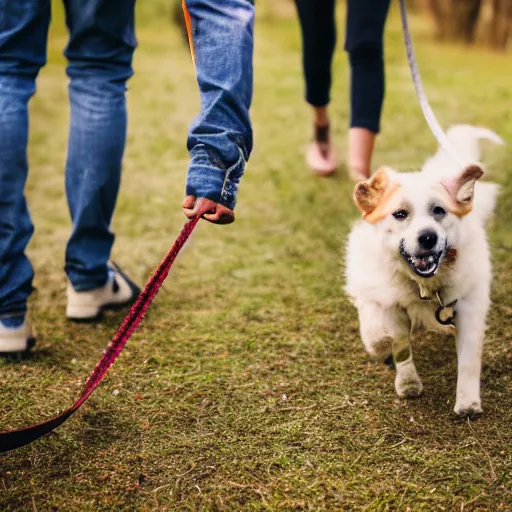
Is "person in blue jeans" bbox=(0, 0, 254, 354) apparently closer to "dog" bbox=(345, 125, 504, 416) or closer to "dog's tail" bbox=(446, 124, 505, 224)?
"dog" bbox=(345, 125, 504, 416)

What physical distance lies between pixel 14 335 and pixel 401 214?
1123 mm

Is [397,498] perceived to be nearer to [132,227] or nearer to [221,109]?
[221,109]

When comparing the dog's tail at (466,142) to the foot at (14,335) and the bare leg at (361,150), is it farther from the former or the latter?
the foot at (14,335)

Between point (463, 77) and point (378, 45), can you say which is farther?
point (463, 77)

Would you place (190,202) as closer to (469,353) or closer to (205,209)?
(205,209)

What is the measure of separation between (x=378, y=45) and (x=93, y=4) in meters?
1.10

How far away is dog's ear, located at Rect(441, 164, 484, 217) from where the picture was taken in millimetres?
1673

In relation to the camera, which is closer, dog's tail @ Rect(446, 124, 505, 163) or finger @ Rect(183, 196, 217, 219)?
finger @ Rect(183, 196, 217, 219)

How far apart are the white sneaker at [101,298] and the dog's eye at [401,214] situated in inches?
40.1

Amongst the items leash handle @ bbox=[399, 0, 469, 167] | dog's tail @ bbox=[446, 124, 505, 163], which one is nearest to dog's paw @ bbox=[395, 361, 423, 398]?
leash handle @ bbox=[399, 0, 469, 167]

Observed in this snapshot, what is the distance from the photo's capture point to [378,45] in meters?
2.63

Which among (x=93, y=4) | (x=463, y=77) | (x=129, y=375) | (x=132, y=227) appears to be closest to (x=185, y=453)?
(x=129, y=375)

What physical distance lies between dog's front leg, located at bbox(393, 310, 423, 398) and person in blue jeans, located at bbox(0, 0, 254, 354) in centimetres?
55

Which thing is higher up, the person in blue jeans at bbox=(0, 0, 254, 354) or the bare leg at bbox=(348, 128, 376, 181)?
the person in blue jeans at bbox=(0, 0, 254, 354)
